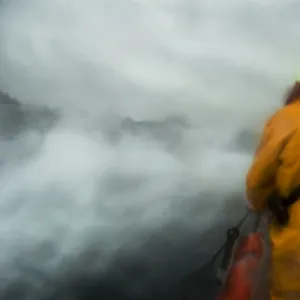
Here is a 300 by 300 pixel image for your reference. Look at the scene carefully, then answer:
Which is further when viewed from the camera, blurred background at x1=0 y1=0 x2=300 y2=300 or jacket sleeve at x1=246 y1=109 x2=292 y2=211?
blurred background at x1=0 y1=0 x2=300 y2=300

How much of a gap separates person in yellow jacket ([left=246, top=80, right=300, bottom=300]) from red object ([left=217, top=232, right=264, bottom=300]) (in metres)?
0.13

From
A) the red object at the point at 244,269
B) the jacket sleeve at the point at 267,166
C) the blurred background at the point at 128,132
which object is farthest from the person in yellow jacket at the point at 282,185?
the blurred background at the point at 128,132

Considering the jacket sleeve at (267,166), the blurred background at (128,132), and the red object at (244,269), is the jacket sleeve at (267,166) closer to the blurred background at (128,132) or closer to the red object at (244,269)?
the red object at (244,269)

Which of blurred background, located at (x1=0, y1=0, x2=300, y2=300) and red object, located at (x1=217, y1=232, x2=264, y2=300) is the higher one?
blurred background, located at (x1=0, y1=0, x2=300, y2=300)

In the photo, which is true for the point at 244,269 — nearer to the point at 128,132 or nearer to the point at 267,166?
the point at 267,166

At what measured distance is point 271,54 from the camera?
1405 millimetres

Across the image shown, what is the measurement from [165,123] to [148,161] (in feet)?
0.42

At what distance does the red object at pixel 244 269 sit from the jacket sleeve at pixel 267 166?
0.40ft

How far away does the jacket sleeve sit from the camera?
87 centimetres

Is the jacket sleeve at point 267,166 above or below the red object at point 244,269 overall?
above

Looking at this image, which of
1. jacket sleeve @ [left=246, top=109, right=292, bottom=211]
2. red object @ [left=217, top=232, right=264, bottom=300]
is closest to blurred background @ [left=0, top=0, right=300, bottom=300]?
red object @ [left=217, top=232, right=264, bottom=300]

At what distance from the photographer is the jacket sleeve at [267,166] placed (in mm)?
875

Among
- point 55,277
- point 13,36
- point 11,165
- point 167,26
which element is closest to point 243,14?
point 167,26

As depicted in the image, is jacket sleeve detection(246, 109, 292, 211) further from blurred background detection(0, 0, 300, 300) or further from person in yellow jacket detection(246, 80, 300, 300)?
blurred background detection(0, 0, 300, 300)
